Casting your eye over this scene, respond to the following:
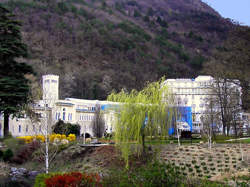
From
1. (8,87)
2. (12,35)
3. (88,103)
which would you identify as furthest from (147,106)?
(88,103)

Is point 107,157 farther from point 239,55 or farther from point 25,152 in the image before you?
point 239,55

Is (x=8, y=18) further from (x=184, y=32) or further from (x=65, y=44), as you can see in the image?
(x=184, y=32)

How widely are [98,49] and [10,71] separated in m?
84.3

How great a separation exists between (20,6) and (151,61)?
50.0 metres

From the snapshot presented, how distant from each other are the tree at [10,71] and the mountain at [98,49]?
41.7 m

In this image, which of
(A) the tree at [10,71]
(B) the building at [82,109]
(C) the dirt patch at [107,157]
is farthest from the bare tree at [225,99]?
(A) the tree at [10,71]

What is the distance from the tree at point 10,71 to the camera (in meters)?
26.4

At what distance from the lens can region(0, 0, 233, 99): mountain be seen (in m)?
82.4

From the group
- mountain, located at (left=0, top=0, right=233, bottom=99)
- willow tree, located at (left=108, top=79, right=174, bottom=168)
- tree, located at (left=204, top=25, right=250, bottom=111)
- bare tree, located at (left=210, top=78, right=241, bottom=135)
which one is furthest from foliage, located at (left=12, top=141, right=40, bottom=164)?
mountain, located at (left=0, top=0, right=233, bottom=99)

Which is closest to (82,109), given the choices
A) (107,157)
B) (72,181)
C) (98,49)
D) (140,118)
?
(107,157)

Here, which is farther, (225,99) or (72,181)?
(225,99)

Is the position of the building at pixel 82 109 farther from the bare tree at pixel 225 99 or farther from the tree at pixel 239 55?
the tree at pixel 239 55

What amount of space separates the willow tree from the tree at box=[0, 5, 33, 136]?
10.8 m

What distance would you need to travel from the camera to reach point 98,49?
112 metres
